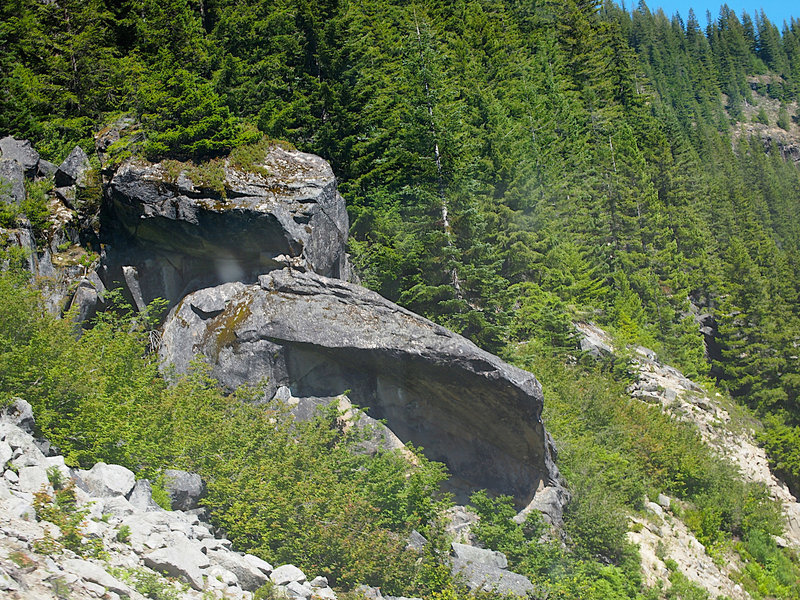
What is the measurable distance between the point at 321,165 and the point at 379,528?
1081 centimetres

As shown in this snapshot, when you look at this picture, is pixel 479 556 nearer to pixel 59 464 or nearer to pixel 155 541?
pixel 155 541

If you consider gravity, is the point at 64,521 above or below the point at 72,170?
below

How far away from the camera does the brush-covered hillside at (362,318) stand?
1191cm

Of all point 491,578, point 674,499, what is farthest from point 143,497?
point 674,499

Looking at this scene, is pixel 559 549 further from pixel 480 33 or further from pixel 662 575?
pixel 480 33

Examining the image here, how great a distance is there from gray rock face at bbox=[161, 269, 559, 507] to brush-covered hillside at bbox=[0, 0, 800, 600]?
0.24 feet

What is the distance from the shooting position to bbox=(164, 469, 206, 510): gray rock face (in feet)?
34.7

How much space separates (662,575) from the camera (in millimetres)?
16938

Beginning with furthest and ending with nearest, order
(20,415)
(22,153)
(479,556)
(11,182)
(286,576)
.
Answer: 1. (22,153)
2. (11,182)
3. (479,556)
4. (20,415)
5. (286,576)

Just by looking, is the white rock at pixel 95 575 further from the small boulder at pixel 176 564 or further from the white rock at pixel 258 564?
the white rock at pixel 258 564

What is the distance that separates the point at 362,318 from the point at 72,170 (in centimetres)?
1004

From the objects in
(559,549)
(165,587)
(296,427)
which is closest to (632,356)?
(559,549)

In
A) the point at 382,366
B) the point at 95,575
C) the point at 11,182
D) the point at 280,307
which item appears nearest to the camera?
the point at 95,575

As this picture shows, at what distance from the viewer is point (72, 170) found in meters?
19.1
